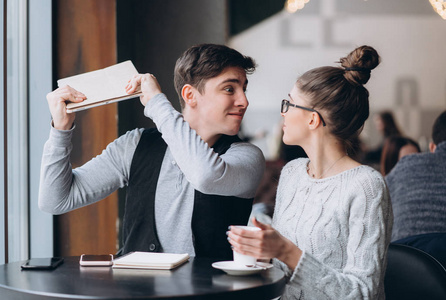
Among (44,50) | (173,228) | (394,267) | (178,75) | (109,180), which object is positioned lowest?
(394,267)

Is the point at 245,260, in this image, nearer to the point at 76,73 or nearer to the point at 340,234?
the point at 340,234

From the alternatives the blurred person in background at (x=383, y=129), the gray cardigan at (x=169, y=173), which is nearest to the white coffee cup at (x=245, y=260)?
the gray cardigan at (x=169, y=173)

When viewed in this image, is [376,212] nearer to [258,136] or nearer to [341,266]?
[341,266]

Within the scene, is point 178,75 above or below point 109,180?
above

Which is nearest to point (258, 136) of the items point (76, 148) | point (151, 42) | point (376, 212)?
point (151, 42)

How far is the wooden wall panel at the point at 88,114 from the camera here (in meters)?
2.62

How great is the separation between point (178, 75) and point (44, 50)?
0.90 metres

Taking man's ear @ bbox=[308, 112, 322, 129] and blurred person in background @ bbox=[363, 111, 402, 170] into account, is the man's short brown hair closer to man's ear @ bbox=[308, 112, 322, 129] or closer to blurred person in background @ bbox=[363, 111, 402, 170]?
man's ear @ bbox=[308, 112, 322, 129]

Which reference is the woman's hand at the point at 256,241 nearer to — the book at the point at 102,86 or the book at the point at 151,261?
the book at the point at 151,261

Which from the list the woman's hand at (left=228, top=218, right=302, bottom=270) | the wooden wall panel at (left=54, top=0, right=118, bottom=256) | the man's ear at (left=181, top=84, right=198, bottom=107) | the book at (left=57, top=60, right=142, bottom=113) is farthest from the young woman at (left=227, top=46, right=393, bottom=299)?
the wooden wall panel at (left=54, top=0, right=118, bottom=256)

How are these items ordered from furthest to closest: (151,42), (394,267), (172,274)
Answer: (151,42) → (394,267) → (172,274)

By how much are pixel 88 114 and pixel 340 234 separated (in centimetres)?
153

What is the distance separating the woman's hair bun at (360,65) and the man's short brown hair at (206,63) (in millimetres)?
353

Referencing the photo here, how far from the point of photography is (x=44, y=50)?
8.39 feet
